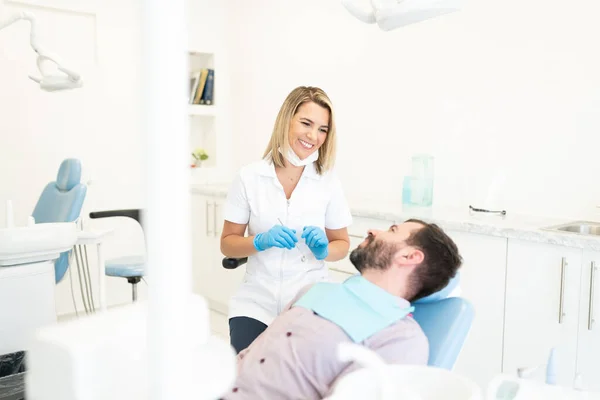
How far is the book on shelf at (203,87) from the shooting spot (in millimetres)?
4535

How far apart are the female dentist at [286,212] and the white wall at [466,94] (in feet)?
3.81

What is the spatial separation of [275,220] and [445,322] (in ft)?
2.48

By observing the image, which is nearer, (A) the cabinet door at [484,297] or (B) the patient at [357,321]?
(B) the patient at [357,321]

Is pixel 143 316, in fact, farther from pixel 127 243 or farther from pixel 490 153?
pixel 127 243

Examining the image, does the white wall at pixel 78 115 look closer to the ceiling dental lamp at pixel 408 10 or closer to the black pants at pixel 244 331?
the black pants at pixel 244 331

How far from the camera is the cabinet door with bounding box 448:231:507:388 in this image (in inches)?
101

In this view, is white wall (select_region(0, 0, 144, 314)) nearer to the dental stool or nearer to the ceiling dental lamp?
the dental stool

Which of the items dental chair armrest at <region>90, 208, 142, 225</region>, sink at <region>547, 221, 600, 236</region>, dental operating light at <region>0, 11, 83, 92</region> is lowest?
dental chair armrest at <region>90, 208, 142, 225</region>

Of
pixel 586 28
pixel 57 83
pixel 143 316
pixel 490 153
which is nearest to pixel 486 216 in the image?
pixel 490 153

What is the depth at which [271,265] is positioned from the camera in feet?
6.70

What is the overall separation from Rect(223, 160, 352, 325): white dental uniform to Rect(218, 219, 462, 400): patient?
0.32 meters

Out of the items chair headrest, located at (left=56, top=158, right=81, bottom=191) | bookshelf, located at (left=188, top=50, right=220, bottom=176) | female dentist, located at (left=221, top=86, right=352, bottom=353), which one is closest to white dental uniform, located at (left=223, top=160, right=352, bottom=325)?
female dentist, located at (left=221, top=86, right=352, bottom=353)

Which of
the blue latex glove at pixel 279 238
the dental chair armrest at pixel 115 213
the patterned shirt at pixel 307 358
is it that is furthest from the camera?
the dental chair armrest at pixel 115 213

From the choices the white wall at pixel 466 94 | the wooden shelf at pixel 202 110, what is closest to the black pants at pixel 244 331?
the white wall at pixel 466 94
